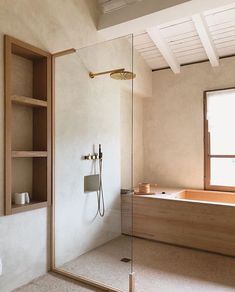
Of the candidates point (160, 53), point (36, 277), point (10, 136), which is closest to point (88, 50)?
point (10, 136)

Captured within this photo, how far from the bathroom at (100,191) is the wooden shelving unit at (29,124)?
2 cm

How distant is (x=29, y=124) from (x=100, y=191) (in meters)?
1.08

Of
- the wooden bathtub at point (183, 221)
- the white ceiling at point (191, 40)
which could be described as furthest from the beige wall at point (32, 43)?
the white ceiling at point (191, 40)

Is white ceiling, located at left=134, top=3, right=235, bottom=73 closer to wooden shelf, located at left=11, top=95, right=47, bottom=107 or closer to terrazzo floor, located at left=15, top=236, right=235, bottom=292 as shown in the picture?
wooden shelf, located at left=11, top=95, right=47, bottom=107

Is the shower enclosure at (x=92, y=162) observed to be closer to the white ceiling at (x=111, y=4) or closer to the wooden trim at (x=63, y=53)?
the wooden trim at (x=63, y=53)

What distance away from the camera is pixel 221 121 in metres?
4.17

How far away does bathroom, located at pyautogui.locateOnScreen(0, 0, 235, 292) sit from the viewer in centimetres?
239

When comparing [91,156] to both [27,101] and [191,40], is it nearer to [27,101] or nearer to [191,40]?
[27,101]

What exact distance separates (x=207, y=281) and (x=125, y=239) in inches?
35.7

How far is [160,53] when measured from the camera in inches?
169

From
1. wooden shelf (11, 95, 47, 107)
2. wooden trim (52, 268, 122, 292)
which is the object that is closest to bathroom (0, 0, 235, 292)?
wooden trim (52, 268, 122, 292)

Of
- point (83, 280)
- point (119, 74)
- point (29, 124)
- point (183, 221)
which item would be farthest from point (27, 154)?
point (183, 221)

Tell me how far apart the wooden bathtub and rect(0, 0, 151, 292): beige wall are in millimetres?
1006

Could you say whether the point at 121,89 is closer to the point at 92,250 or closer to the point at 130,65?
the point at 130,65
